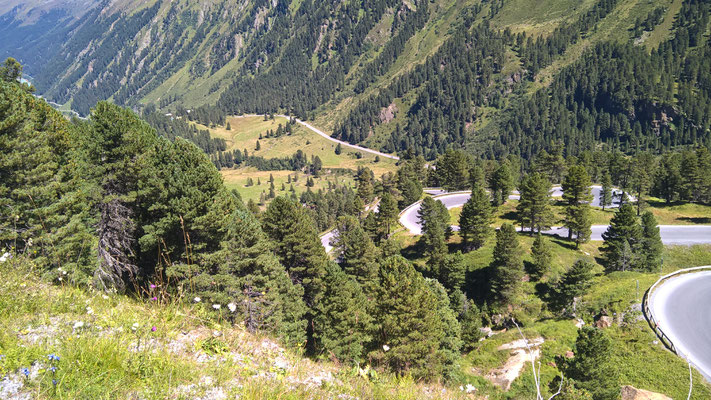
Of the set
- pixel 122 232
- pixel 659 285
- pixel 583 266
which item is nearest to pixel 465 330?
pixel 583 266

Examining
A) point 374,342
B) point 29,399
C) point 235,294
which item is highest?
point 29,399

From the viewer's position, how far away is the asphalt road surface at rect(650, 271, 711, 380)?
30.5m

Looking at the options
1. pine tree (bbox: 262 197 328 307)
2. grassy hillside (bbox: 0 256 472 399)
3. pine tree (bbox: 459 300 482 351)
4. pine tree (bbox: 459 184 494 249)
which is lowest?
pine tree (bbox: 459 300 482 351)

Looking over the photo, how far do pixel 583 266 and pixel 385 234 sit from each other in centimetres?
3514

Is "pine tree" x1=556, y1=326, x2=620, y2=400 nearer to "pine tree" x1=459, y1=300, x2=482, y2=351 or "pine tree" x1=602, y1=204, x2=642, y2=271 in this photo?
"pine tree" x1=459, y1=300, x2=482, y2=351

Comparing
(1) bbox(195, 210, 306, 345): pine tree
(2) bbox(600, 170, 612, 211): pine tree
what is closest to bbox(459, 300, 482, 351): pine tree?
(1) bbox(195, 210, 306, 345): pine tree

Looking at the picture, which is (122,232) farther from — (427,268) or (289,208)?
(427,268)

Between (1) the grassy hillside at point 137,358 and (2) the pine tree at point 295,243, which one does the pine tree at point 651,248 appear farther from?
(1) the grassy hillside at point 137,358

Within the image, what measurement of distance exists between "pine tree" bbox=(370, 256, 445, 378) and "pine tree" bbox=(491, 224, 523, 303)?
1021 inches

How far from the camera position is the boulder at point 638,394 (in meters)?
24.5

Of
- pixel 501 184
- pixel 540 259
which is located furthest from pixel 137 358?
pixel 501 184

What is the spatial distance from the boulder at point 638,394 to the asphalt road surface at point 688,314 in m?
6.21

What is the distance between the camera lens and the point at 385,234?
7044cm

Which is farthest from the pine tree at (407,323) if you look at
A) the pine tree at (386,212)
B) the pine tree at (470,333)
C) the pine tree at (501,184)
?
the pine tree at (501,184)
